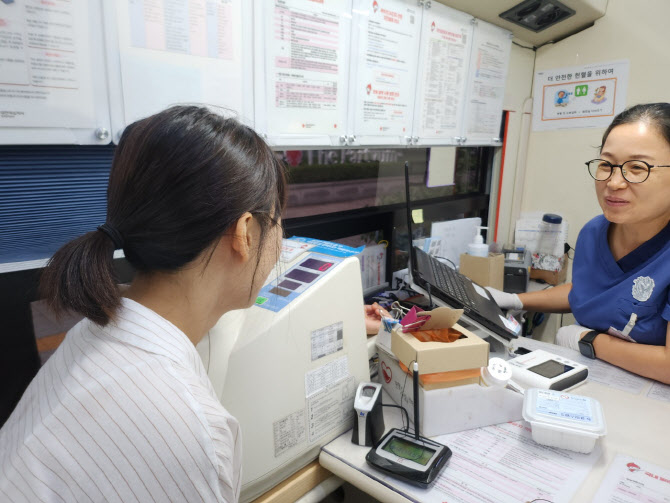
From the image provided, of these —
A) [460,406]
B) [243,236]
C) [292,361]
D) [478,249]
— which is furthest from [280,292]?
[478,249]

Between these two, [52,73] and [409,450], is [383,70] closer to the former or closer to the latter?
[52,73]

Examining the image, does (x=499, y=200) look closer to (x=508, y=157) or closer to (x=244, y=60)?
(x=508, y=157)

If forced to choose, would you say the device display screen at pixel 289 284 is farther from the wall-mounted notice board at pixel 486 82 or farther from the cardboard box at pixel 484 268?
the wall-mounted notice board at pixel 486 82

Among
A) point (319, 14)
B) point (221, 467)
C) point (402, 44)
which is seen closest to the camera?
point (221, 467)

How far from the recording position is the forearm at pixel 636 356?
1.19 m

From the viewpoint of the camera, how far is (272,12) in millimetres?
1170

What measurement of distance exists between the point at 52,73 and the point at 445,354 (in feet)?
3.31

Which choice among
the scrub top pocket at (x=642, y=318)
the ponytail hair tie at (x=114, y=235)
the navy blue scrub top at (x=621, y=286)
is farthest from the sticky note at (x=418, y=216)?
the ponytail hair tie at (x=114, y=235)

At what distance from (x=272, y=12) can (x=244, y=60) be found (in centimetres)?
17

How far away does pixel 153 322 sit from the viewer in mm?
621

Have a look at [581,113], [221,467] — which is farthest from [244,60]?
[581,113]

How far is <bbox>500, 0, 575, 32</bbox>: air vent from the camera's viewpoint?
1916 millimetres

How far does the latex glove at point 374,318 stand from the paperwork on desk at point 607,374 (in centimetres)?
48

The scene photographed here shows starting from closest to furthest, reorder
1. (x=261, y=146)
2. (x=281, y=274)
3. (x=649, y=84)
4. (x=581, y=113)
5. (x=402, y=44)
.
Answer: (x=261, y=146) → (x=281, y=274) → (x=402, y=44) → (x=649, y=84) → (x=581, y=113)
